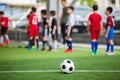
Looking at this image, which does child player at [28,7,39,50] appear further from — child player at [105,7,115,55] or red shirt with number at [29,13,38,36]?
child player at [105,7,115,55]

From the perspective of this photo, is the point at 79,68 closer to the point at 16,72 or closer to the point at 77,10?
the point at 16,72

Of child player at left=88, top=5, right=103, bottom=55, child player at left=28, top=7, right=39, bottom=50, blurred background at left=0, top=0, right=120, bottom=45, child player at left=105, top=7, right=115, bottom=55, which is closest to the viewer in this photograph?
child player at left=105, top=7, right=115, bottom=55

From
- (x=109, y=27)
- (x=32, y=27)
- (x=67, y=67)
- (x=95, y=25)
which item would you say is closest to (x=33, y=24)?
(x=32, y=27)

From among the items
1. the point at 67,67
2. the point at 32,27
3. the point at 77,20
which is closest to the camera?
the point at 67,67

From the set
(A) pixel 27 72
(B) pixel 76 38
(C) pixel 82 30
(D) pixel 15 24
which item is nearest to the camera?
(A) pixel 27 72

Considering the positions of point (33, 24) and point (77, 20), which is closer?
point (33, 24)

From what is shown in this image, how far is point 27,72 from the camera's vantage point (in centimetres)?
889

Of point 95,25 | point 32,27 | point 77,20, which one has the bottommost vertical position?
point 77,20

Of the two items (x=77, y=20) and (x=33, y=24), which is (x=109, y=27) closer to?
(x=33, y=24)

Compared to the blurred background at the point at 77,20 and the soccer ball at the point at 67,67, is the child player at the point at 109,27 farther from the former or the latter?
the blurred background at the point at 77,20

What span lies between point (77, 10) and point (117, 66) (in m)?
14.9

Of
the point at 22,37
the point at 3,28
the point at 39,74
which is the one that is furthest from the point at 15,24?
the point at 39,74

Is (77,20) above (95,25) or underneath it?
underneath

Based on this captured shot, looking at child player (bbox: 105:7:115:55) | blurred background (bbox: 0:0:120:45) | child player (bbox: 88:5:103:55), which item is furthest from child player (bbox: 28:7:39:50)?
blurred background (bbox: 0:0:120:45)
